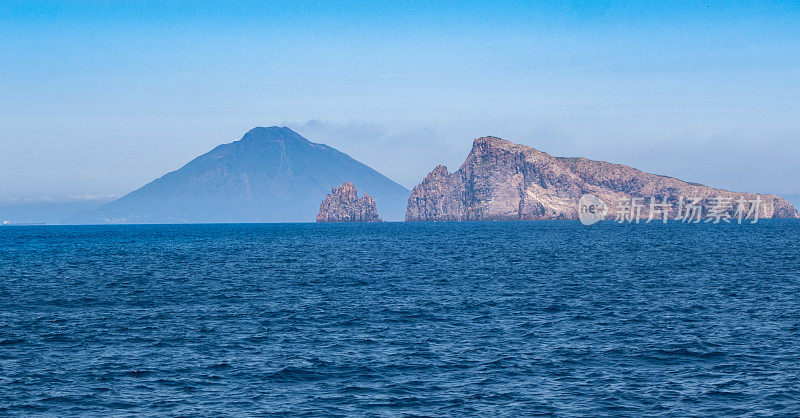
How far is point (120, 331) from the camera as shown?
126 ft

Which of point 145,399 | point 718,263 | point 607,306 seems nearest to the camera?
point 145,399

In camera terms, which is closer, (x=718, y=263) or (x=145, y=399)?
(x=145, y=399)

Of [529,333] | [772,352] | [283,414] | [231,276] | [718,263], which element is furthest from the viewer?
[718,263]

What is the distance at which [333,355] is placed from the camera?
31812 mm

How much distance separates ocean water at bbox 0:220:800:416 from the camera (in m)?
24.6

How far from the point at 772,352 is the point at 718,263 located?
54.2m

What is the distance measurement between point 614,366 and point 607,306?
58.3 feet

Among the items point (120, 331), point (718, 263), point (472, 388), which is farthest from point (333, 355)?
point (718, 263)

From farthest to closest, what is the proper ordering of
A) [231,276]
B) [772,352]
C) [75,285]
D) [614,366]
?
[231,276], [75,285], [772,352], [614,366]

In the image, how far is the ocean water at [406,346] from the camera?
2458 centimetres

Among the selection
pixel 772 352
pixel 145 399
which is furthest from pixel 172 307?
pixel 772 352

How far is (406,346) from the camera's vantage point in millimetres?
33594

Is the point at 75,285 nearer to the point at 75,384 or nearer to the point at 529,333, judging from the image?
the point at 75,384

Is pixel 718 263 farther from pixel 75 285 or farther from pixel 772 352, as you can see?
pixel 75 285
